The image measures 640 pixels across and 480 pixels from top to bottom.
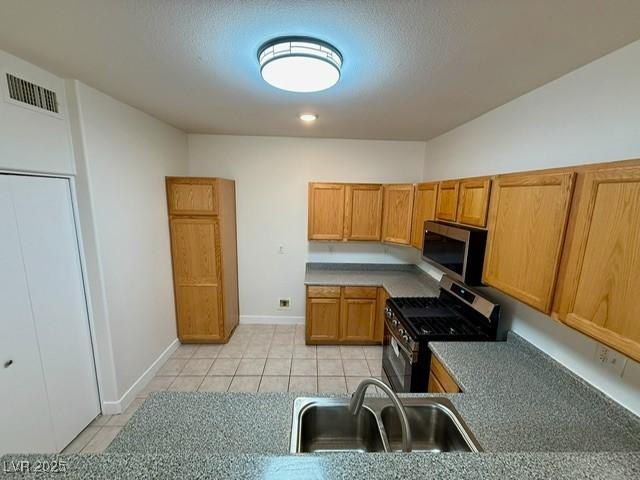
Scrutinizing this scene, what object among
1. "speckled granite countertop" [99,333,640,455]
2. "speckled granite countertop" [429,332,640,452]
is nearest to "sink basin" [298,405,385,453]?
"speckled granite countertop" [99,333,640,455]

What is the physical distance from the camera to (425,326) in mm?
2113

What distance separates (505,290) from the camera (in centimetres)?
155

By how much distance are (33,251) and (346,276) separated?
2852 millimetres

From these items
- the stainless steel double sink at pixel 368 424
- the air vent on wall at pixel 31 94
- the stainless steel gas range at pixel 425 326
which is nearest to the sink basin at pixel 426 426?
the stainless steel double sink at pixel 368 424

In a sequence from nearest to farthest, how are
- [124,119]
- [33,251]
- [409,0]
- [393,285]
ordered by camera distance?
[409,0]
[33,251]
[124,119]
[393,285]

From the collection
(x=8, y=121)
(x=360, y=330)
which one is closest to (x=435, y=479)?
(x=8, y=121)

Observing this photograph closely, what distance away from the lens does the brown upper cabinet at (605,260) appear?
2.99 feet

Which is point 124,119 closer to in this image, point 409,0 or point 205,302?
point 205,302

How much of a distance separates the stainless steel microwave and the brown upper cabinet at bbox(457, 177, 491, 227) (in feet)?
0.24

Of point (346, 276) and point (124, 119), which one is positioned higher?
point (124, 119)

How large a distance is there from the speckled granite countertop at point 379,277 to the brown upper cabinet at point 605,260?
69.6 inches

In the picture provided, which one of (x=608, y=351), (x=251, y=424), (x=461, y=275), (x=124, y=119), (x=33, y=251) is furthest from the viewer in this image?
(x=124, y=119)

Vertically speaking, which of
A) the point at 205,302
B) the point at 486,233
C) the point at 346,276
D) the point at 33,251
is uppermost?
the point at 486,233

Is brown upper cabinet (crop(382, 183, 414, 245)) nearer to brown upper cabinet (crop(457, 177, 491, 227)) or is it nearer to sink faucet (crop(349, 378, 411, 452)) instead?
brown upper cabinet (crop(457, 177, 491, 227))
